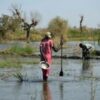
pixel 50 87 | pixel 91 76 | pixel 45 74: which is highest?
pixel 91 76

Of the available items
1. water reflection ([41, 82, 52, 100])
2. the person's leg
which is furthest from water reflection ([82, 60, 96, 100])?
the person's leg

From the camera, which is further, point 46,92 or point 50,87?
point 50,87

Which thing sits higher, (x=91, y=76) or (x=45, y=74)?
(x=91, y=76)

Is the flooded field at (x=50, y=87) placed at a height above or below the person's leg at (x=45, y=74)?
below

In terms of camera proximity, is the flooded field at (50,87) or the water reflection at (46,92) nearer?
the water reflection at (46,92)

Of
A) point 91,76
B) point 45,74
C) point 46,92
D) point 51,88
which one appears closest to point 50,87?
point 51,88

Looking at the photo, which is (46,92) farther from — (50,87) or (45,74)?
(45,74)

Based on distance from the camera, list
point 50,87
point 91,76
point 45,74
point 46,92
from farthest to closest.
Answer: point 45,74, point 50,87, point 46,92, point 91,76

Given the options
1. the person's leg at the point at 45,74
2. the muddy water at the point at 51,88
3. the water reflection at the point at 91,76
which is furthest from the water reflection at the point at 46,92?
the water reflection at the point at 91,76

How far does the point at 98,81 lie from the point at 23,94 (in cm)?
356

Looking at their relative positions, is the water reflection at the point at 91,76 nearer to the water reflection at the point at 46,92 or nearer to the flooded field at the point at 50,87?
the flooded field at the point at 50,87

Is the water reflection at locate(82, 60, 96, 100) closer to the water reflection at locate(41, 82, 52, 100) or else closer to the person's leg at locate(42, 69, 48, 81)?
the water reflection at locate(41, 82, 52, 100)

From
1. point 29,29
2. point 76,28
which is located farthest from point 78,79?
point 76,28

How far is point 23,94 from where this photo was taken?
43.7ft
